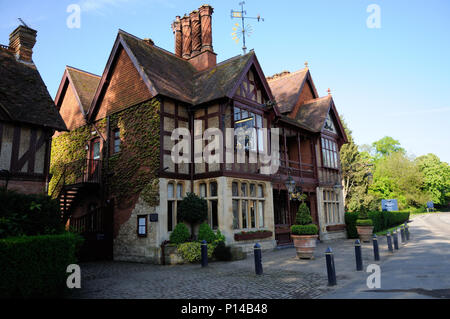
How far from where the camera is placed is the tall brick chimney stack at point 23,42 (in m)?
15.6

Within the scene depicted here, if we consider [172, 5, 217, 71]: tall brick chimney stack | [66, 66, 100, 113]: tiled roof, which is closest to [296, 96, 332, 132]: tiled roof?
[172, 5, 217, 71]: tall brick chimney stack

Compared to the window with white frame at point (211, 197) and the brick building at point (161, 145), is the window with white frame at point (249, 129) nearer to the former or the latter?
the brick building at point (161, 145)

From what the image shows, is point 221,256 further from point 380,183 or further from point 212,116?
point 380,183

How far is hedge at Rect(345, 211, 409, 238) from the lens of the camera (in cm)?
2345

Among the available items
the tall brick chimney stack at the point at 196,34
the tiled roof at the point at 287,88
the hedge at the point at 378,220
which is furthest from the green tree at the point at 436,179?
the tall brick chimney stack at the point at 196,34

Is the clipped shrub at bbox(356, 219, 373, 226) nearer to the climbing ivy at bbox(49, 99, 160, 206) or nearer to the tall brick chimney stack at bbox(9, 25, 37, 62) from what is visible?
the climbing ivy at bbox(49, 99, 160, 206)

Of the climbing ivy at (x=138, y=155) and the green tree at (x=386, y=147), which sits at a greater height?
the green tree at (x=386, y=147)

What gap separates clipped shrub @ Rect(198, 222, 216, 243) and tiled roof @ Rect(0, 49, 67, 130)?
762cm

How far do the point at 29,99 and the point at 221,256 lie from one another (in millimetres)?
10938

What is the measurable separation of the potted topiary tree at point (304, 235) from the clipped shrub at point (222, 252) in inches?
109

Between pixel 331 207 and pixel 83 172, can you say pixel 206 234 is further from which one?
pixel 331 207

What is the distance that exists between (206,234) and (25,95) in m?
10.1

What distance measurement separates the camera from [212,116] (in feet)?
50.8

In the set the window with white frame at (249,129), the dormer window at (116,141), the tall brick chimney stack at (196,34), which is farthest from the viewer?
the tall brick chimney stack at (196,34)
